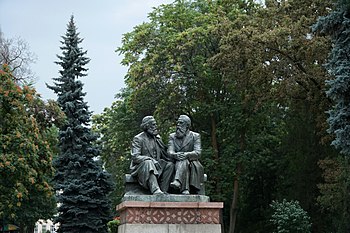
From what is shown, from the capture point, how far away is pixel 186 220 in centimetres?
1115

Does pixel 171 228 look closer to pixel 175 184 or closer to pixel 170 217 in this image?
pixel 170 217

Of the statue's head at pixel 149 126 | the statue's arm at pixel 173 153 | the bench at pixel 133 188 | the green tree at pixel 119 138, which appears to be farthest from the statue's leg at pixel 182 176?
the green tree at pixel 119 138

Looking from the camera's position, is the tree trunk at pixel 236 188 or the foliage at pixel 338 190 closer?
the foliage at pixel 338 190

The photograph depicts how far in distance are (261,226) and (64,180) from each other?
925cm

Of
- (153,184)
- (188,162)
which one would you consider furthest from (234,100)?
(153,184)

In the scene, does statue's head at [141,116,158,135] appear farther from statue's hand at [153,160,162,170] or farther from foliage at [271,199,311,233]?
A: foliage at [271,199,311,233]

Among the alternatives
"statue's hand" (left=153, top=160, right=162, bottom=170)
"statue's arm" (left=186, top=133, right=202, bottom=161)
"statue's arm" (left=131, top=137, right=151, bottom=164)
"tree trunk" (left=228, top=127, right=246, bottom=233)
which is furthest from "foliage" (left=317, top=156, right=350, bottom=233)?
"statue's arm" (left=131, top=137, right=151, bottom=164)

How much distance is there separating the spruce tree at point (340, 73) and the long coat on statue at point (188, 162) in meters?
5.39

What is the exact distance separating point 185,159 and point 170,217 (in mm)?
1140

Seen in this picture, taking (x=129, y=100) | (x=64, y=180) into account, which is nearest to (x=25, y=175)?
(x=64, y=180)

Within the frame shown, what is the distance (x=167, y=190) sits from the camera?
11570mm

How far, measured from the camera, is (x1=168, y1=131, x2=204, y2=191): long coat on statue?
37.6 feet

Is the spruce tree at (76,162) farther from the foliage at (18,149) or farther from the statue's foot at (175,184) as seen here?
the statue's foot at (175,184)

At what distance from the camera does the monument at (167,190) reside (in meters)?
11.0
